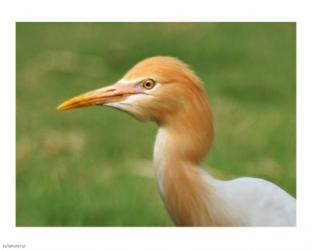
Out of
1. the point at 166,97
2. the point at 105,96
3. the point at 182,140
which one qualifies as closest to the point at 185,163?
the point at 182,140

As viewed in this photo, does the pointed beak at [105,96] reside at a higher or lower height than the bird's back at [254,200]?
higher

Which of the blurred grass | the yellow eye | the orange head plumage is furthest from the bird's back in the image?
the blurred grass

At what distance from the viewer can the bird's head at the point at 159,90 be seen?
3029mm

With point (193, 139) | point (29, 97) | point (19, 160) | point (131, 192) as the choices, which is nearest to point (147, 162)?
point (131, 192)

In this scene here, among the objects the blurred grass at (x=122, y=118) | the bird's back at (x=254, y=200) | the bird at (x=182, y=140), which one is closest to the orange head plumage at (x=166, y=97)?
the bird at (x=182, y=140)

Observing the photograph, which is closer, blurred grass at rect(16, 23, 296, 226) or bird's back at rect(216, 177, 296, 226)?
bird's back at rect(216, 177, 296, 226)

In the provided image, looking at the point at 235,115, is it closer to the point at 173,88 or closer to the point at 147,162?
the point at 147,162

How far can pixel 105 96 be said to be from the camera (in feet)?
10.1

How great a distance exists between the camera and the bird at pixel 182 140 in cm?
304

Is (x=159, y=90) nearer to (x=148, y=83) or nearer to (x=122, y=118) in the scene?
(x=148, y=83)

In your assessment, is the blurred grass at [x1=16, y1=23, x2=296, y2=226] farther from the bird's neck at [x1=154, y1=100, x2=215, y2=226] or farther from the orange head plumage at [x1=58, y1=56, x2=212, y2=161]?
the orange head plumage at [x1=58, y1=56, x2=212, y2=161]

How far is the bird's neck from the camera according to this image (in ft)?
10.0

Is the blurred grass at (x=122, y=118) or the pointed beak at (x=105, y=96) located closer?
the pointed beak at (x=105, y=96)

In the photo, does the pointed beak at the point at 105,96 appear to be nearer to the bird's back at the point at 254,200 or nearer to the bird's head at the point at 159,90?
the bird's head at the point at 159,90
